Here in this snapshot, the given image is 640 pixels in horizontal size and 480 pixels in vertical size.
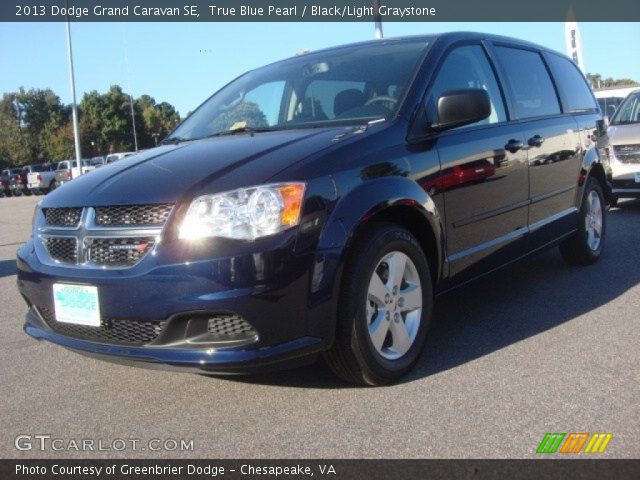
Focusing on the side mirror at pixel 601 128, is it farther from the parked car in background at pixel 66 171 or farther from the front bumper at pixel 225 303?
the parked car in background at pixel 66 171

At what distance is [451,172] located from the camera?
3525 mm

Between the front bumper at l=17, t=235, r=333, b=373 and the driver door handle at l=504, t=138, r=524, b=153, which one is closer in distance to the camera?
the front bumper at l=17, t=235, r=333, b=373

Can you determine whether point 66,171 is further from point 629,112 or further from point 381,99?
point 381,99

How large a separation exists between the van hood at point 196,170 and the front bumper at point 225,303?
0.32m

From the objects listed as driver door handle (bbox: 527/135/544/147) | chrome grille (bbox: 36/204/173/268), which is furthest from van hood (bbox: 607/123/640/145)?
chrome grille (bbox: 36/204/173/268)

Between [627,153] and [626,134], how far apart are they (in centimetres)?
33

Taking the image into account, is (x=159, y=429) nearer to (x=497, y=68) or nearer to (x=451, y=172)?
(x=451, y=172)

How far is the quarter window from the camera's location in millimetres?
3729

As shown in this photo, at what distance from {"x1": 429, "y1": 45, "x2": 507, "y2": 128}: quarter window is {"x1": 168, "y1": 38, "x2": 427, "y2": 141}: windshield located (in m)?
0.18

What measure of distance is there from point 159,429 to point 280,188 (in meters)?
1.15
